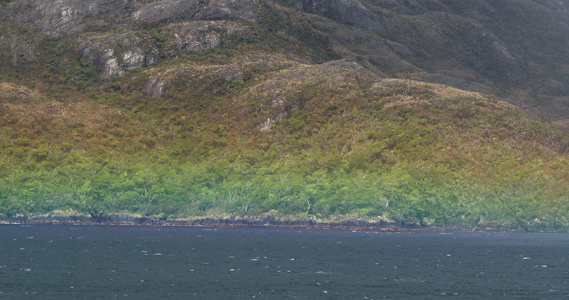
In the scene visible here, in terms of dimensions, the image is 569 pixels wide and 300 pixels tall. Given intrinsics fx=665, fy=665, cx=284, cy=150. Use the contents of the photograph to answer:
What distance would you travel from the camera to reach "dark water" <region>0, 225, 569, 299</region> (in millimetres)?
75812

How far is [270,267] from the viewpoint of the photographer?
98000mm

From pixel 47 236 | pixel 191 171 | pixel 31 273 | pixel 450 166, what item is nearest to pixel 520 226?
pixel 450 166

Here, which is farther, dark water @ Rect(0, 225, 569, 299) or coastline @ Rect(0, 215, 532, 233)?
coastline @ Rect(0, 215, 532, 233)

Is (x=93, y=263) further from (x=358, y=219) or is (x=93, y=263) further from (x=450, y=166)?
(x=450, y=166)

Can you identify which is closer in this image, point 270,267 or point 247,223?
point 270,267

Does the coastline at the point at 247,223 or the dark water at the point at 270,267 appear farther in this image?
the coastline at the point at 247,223

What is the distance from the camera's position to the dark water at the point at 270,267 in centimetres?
7581

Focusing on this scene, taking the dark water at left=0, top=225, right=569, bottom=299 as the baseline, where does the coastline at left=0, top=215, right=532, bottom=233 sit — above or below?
below

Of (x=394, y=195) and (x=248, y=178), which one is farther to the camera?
(x=248, y=178)

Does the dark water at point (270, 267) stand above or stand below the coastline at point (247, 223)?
above

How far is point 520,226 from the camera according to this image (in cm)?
19712

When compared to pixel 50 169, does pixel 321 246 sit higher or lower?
lower

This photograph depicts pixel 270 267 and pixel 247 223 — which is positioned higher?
pixel 270 267

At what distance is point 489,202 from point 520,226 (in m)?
16.2
